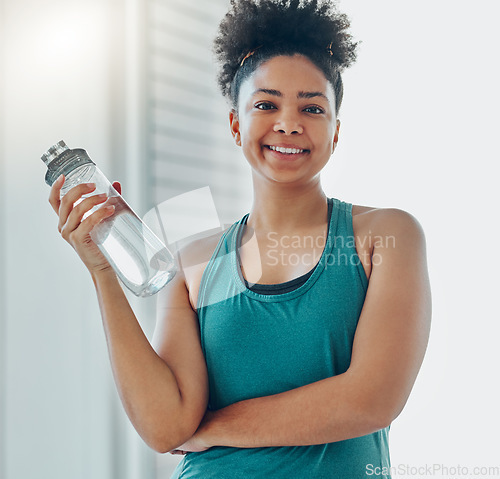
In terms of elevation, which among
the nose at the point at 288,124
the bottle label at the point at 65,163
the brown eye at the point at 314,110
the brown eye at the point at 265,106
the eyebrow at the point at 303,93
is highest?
the eyebrow at the point at 303,93

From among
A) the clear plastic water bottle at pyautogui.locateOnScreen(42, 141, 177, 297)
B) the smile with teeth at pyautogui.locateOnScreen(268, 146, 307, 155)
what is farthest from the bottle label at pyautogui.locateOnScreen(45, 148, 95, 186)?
the smile with teeth at pyautogui.locateOnScreen(268, 146, 307, 155)

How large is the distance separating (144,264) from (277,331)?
0.20 meters

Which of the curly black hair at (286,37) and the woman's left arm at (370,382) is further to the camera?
the curly black hair at (286,37)

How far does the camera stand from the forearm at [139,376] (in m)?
0.82

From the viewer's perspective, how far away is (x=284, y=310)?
83cm

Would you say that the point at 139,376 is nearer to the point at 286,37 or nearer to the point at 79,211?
the point at 79,211

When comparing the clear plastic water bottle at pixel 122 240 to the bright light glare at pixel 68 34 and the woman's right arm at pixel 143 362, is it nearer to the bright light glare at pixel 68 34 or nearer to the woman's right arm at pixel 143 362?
the woman's right arm at pixel 143 362

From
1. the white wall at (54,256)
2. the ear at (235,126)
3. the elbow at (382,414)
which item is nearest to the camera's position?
the elbow at (382,414)

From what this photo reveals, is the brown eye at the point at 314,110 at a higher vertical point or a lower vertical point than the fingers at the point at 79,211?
higher

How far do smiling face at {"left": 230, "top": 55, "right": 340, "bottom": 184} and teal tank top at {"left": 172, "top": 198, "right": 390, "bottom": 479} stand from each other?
97 millimetres

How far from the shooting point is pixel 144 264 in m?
0.85

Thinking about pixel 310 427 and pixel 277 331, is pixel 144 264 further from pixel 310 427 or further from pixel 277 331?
pixel 310 427

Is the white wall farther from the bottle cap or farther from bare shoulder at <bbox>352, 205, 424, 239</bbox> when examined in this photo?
bare shoulder at <bbox>352, 205, 424, 239</bbox>

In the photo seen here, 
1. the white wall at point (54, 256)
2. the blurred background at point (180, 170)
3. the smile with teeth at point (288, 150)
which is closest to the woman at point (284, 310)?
the smile with teeth at point (288, 150)
